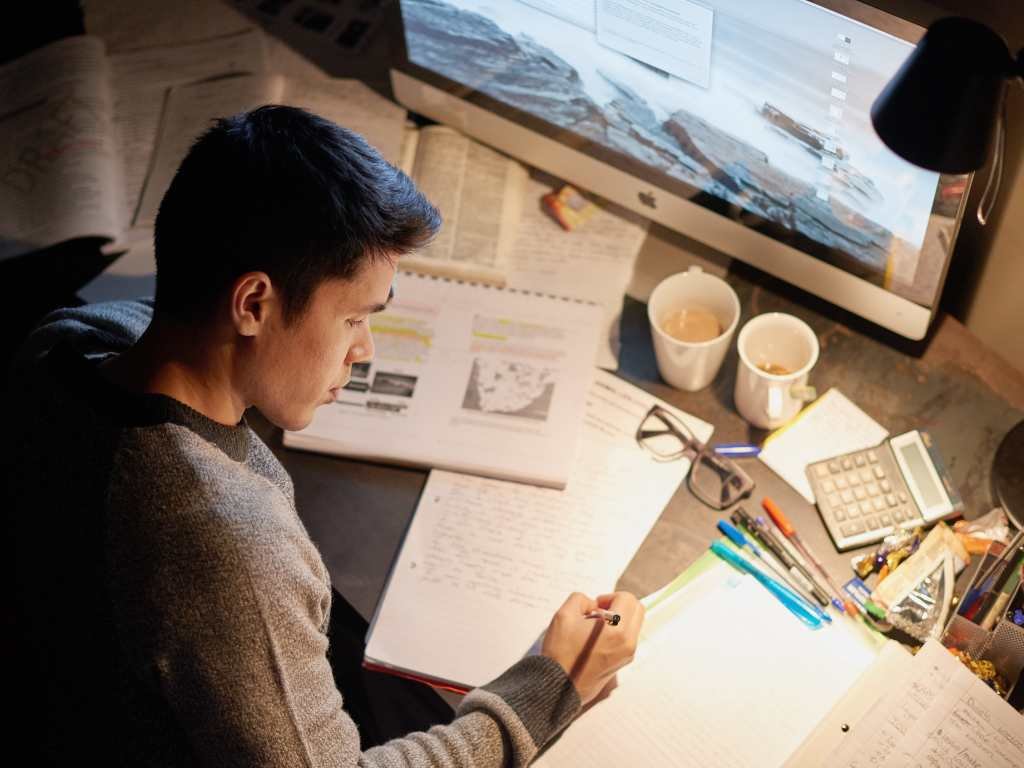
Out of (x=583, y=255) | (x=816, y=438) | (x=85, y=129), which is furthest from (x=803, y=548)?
(x=85, y=129)


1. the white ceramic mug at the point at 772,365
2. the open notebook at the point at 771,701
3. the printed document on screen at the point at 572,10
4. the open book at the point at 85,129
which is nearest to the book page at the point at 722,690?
the open notebook at the point at 771,701

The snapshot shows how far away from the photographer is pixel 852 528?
3.48ft

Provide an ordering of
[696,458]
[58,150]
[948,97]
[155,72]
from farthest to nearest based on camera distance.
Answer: [155,72] < [58,150] < [696,458] < [948,97]

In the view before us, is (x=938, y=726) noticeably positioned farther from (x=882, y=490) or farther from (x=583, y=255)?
(x=583, y=255)

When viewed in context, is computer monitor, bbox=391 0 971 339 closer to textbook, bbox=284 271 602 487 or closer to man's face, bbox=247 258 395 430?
textbook, bbox=284 271 602 487

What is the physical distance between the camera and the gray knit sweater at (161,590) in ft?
2.56

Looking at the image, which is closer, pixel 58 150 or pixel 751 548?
pixel 751 548

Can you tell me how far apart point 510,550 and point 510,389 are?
21 centimetres

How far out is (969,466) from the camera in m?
1.10

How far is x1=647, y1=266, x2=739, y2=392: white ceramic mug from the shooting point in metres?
1.12

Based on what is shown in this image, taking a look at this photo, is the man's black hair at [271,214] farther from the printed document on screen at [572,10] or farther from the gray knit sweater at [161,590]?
the printed document on screen at [572,10]

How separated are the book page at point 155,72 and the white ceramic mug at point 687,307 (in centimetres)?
78

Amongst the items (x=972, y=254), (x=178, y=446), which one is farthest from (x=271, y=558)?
(x=972, y=254)

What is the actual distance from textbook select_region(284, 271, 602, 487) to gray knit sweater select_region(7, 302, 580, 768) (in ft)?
0.92
